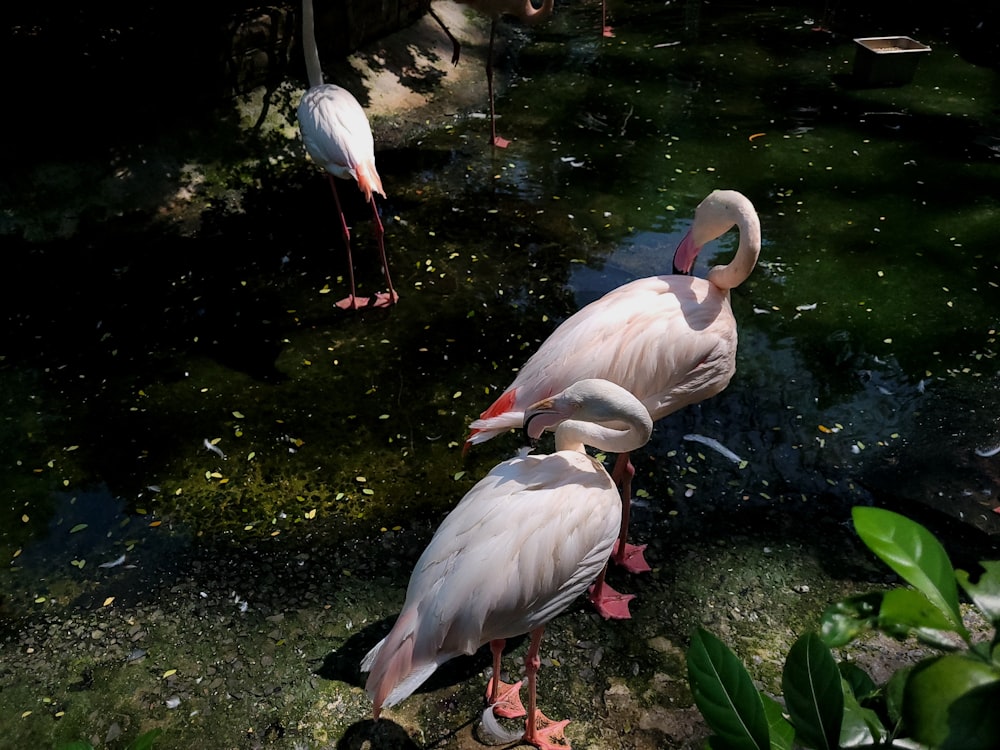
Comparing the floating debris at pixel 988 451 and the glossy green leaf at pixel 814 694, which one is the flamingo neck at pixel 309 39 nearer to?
the floating debris at pixel 988 451

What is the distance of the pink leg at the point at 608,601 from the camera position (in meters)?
2.70

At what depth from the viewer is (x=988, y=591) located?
0.59 m

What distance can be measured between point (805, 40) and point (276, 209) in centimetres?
617

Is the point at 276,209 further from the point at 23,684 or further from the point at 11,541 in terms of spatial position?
the point at 23,684

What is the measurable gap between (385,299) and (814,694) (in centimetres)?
390

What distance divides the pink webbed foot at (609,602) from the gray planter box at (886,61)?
6.20 meters

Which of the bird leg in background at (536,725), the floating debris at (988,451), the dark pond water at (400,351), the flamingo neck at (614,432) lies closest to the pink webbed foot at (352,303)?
the dark pond water at (400,351)

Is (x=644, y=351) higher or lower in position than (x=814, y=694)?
lower

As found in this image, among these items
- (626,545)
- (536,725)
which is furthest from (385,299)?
(536,725)

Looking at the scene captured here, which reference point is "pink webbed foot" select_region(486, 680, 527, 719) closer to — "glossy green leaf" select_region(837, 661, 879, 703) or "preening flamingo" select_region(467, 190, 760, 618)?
"preening flamingo" select_region(467, 190, 760, 618)

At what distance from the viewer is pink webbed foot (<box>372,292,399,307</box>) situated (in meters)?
4.38

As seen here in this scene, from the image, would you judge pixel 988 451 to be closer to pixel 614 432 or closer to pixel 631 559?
pixel 631 559

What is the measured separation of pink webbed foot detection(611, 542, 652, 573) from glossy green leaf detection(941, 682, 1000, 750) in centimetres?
244

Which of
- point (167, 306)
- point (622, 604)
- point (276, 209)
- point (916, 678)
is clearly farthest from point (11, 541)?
point (916, 678)
